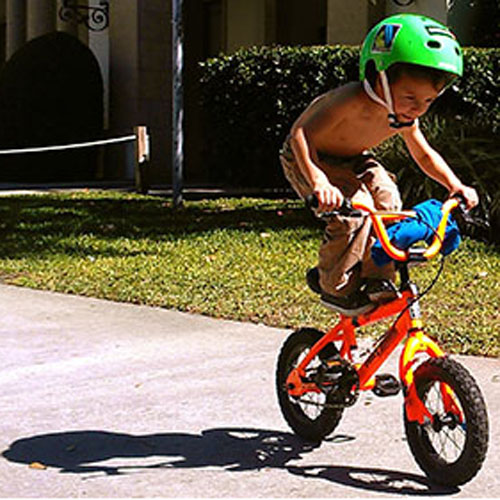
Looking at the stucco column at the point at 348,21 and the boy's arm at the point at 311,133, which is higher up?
the stucco column at the point at 348,21

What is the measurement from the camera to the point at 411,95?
3.35 meters

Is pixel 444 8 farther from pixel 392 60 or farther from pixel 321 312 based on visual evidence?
pixel 392 60

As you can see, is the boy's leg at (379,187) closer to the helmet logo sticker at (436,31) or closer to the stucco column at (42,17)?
the helmet logo sticker at (436,31)

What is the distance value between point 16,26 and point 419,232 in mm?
18919

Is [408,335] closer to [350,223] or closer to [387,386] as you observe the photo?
[387,386]

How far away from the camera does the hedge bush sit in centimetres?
1109

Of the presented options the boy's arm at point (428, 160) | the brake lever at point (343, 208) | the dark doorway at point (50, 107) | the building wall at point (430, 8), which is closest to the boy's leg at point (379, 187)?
the boy's arm at point (428, 160)

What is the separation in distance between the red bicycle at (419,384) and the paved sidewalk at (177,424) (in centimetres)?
14

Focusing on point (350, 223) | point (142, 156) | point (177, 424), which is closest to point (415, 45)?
point (350, 223)

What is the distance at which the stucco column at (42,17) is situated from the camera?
19625 millimetres

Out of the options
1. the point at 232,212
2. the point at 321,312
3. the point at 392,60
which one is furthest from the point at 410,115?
the point at 232,212

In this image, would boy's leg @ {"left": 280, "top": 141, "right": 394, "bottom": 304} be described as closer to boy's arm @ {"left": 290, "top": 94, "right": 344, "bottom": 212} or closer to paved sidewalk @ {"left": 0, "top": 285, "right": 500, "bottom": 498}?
boy's arm @ {"left": 290, "top": 94, "right": 344, "bottom": 212}

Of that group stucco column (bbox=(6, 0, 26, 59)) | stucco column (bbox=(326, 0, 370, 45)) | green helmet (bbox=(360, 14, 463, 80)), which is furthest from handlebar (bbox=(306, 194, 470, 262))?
stucco column (bbox=(6, 0, 26, 59))

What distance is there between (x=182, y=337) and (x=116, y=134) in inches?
464
